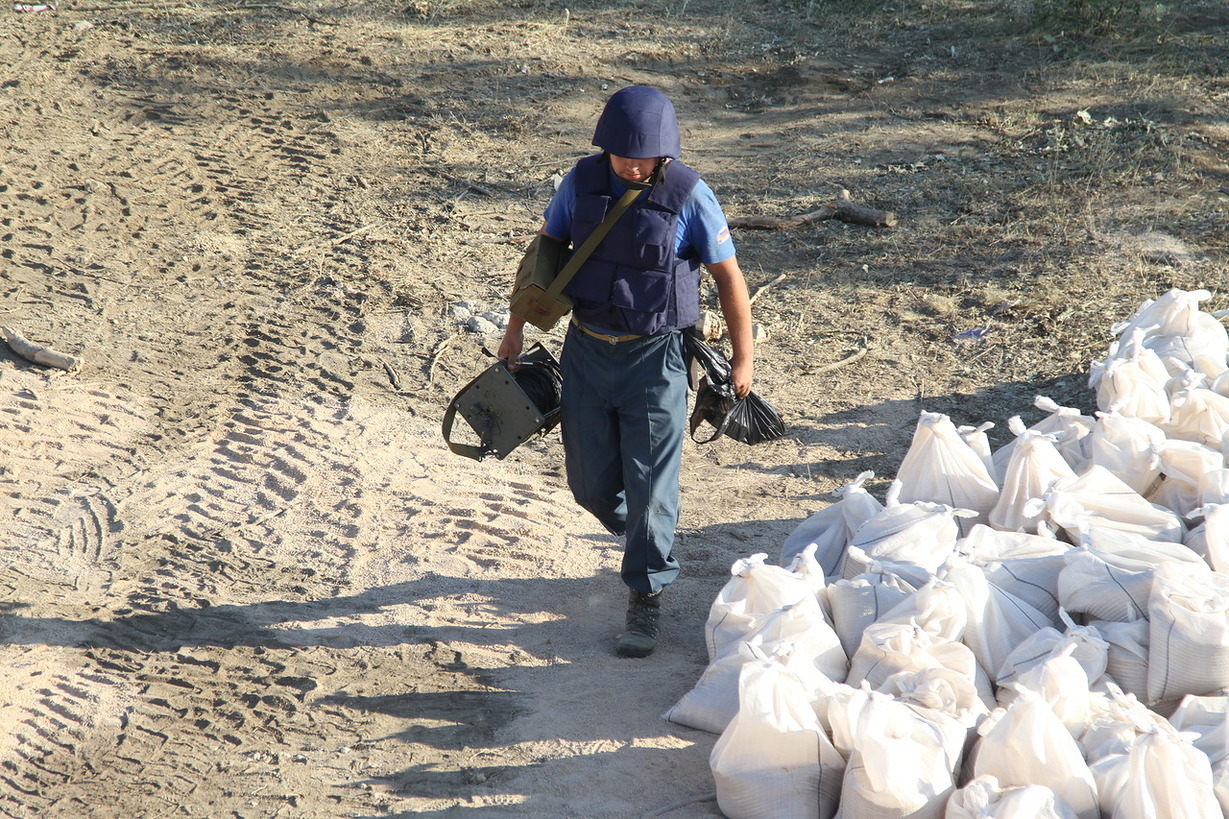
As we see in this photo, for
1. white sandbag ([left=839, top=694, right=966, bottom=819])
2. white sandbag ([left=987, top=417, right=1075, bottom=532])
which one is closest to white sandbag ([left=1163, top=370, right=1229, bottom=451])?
white sandbag ([left=987, top=417, right=1075, bottom=532])

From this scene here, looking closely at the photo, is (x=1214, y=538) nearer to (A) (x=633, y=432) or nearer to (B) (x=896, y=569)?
(B) (x=896, y=569)

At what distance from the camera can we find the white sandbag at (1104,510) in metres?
3.21

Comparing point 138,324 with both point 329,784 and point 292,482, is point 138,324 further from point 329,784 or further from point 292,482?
point 329,784

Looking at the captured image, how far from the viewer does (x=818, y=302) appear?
5.95m

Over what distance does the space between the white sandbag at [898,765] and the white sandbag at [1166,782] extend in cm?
35

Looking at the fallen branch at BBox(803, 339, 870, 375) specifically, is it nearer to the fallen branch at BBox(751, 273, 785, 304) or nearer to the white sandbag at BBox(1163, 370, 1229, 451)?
the fallen branch at BBox(751, 273, 785, 304)

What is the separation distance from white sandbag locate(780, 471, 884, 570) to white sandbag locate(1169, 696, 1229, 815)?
1088mm

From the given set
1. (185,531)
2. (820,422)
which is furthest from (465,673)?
(820,422)

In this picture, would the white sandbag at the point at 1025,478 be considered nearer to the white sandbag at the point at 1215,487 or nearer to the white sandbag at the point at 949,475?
the white sandbag at the point at 949,475

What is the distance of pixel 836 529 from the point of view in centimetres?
350

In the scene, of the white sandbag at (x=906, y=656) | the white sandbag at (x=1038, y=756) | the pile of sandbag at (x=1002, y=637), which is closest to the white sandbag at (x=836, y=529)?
the pile of sandbag at (x=1002, y=637)

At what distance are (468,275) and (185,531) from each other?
2.54 meters

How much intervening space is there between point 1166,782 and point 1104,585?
0.81 metres

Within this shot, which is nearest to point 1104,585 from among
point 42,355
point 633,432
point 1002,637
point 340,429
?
point 1002,637
